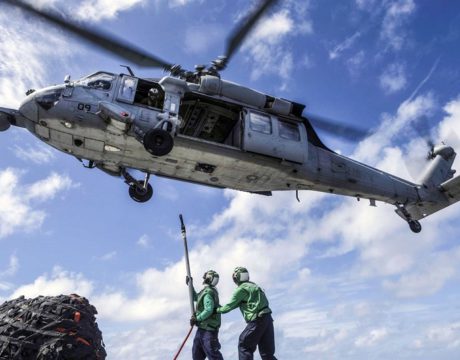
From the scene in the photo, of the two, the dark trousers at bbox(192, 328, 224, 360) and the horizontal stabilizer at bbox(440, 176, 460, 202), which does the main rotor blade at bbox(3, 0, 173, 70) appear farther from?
the horizontal stabilizer at bbox(440, 176, 460, 202)

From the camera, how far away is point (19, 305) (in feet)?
12.2

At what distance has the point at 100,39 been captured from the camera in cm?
1066

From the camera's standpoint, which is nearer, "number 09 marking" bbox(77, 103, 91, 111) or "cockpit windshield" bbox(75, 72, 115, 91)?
"number 09 marking" bbox(77, 103, 91, 111)

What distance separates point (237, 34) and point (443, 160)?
1241 cm

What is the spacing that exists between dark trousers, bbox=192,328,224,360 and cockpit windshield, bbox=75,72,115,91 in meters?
7.67

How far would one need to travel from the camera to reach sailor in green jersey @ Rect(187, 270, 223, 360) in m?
6.96

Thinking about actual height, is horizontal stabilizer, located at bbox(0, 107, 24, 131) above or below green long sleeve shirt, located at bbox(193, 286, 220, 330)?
above

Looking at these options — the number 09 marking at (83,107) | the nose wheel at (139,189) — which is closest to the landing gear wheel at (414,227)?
the nose wheel at (139,189)

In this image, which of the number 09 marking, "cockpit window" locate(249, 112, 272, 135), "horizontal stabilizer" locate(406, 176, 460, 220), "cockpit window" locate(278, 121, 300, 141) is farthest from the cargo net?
"horizontal stabilizer" locate(406, 176, 460, 220)

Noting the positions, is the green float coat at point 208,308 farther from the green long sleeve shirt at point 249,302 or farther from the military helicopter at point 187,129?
the military helicopter at point 187,129

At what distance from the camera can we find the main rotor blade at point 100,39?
959 cm

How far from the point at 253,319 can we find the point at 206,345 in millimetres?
911

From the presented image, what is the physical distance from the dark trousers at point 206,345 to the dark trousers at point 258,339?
388 millimetres

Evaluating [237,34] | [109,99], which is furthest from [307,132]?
[109,99]
